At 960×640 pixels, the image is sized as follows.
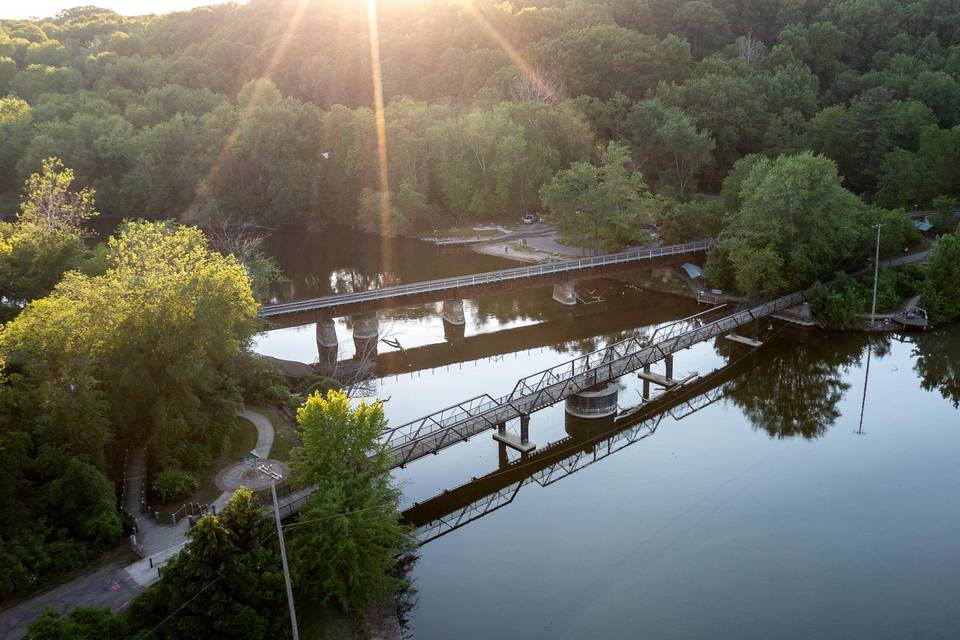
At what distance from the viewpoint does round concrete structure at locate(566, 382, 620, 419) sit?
43438 millimetres

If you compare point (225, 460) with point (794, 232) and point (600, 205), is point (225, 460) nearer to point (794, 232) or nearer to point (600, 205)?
point (600, 205)

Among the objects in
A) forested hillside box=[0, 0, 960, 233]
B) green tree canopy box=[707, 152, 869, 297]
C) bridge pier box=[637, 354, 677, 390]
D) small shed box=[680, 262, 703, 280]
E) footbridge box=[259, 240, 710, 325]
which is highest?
forested hillside box=[0, 0, 960, 233]

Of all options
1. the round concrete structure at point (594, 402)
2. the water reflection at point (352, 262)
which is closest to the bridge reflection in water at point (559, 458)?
Answer: the round concrete structure at point (594, 402)

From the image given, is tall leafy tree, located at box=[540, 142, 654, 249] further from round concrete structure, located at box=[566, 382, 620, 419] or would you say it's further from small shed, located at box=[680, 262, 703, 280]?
round concrete structure, located at box=[566, 382, 620, 419]

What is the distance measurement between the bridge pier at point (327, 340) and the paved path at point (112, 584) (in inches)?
910

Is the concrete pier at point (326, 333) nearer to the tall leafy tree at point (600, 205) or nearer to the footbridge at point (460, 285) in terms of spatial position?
the footbridge at point (460, 285)

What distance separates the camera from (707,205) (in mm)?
71438

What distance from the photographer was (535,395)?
4109cm

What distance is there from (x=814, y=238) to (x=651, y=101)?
1489 inches

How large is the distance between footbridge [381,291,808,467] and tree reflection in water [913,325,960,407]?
31.8ft

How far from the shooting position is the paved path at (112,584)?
25.6m

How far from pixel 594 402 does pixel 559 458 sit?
448cm

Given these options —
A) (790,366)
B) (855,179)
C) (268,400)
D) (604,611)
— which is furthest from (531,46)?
(604,611)

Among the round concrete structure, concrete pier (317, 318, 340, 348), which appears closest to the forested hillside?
concrete pier (317, 318, 340, 348)
